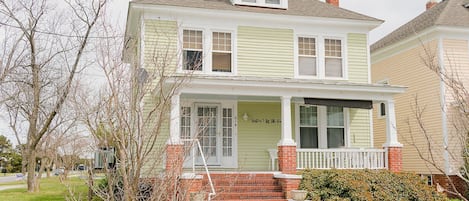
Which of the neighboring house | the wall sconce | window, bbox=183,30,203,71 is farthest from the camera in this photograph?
the neighboring house

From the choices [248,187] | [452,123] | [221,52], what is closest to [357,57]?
[221,52]

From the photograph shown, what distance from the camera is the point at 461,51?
17250 mm

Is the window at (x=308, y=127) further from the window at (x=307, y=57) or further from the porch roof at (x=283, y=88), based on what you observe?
the porch roof at (x=283, y=88)

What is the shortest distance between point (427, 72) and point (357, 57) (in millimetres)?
3600

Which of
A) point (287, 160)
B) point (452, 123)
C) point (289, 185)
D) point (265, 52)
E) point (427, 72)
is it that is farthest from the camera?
point (427, 72)

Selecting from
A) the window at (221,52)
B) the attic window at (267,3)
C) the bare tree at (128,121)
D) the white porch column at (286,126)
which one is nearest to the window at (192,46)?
the window at (221,52)

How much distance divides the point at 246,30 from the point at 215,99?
254cm

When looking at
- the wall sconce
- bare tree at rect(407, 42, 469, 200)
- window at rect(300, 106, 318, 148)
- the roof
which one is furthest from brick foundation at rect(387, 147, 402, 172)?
the roof

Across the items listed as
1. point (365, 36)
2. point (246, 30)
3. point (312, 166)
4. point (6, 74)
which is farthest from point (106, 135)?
point (6, 74)

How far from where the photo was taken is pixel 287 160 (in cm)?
1258

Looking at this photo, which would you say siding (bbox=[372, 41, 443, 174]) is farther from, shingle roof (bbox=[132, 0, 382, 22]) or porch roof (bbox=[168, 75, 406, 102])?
shingle roof (bbox=[132, 0, 382, 22])

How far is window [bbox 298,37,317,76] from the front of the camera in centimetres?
1562

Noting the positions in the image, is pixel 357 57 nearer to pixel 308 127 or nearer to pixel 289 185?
pixel 308 127

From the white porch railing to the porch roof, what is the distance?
1.59m
